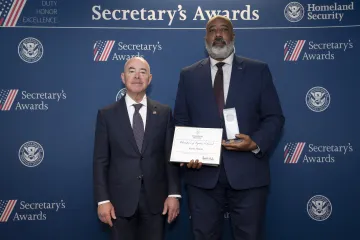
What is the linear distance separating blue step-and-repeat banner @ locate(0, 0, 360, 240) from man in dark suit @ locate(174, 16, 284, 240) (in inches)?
34.8

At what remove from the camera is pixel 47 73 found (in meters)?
3.81

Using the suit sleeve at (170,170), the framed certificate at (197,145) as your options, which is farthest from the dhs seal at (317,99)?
the suit sleeve at (170,170)

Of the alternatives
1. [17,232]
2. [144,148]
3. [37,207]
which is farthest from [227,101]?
[17,232]

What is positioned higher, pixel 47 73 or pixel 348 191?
pixel 47 73

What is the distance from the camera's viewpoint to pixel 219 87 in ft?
9.66

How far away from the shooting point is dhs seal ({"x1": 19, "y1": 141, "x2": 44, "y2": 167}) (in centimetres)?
379

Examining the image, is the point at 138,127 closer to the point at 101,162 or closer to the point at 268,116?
the point at 101,162

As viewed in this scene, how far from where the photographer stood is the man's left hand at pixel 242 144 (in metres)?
2.74

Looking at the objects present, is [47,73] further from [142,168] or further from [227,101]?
[227,101]

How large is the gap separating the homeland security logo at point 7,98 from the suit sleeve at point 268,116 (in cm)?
Result: 228

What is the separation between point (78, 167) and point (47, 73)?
92 cm

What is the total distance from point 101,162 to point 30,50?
1550 millimetres

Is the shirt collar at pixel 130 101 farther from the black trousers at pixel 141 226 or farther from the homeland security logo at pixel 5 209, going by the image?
the homeland security logo at pixel 5 209

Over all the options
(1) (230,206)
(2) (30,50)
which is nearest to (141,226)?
(1) (230,206)
